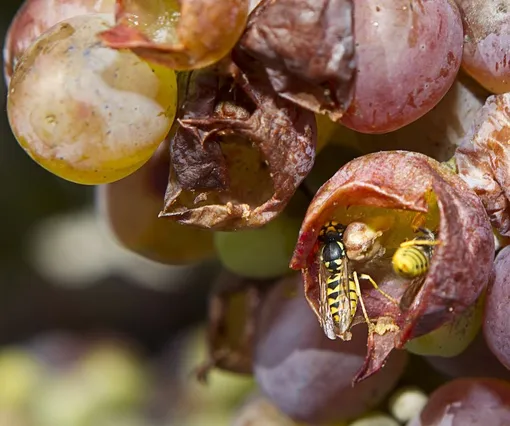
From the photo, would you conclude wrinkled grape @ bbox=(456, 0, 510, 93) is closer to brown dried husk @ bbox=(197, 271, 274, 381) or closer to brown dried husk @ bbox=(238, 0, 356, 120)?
brown dried husk @ bbox=(238, 0, 356, 120)

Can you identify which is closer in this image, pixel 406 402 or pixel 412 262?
pixel 412 262

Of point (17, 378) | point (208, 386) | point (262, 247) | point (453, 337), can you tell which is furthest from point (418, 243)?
point (17, 378)

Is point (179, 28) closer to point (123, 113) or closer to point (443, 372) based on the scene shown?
point (123, 113)

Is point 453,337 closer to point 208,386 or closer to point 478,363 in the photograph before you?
point 478,363

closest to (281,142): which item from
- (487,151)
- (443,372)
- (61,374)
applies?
(487,151)

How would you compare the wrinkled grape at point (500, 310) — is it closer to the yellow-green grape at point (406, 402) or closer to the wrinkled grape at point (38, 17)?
the yellow-green grape at point (406, 402)

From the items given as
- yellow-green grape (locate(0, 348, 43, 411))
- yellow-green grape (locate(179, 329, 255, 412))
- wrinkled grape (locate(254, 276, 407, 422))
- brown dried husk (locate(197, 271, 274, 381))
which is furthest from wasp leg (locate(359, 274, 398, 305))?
yellow-green grape (locate(0, 348, 43, 411))
